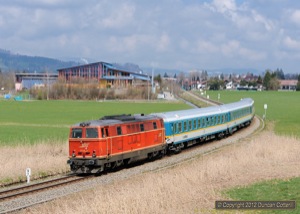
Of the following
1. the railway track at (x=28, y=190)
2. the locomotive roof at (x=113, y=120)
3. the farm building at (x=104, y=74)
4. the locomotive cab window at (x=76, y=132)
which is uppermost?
the farm building at (x=104, y=74)

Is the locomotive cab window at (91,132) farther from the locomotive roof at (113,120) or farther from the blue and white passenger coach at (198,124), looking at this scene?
the blue and white passenger coach at (198,124)

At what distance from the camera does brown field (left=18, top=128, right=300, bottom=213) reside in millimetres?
15961

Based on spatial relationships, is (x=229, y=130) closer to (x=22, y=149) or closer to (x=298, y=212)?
(x=22, y=149)

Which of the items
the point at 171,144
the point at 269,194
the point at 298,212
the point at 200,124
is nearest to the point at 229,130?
the point at 200,124

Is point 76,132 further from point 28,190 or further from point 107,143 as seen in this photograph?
point 28,190

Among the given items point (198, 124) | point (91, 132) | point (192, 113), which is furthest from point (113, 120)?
point (198, 124)

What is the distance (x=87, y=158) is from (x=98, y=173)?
1673mm

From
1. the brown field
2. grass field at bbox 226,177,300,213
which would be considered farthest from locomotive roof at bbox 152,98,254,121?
grass field at bbox 226,177,300,213

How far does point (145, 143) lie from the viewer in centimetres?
3022

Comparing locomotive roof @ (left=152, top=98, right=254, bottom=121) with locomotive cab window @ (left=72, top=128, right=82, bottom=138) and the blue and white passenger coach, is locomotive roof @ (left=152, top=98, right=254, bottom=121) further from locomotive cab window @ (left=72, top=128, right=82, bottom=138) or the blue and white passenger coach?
locomotive cab window @ (left=72, top=128, right=82, bottom=138)

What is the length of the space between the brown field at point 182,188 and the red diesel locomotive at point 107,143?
8.18 feet

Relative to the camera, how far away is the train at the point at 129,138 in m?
25.8

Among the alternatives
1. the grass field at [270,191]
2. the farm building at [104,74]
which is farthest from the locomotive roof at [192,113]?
the farm building at [104,74]

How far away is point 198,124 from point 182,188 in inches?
850
